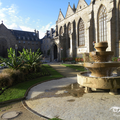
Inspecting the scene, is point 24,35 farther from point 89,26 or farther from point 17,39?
point 89,26

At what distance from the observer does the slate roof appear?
206 feet

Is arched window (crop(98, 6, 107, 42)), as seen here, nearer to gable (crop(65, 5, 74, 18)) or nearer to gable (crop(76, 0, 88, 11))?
gable (crop(76, 0, 88, 11))

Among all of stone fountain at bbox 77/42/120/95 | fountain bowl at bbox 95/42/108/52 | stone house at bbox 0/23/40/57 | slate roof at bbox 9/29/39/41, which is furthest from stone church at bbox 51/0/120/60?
slate roof at bbox 9/29/39/41

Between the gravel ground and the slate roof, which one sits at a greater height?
the slate roof

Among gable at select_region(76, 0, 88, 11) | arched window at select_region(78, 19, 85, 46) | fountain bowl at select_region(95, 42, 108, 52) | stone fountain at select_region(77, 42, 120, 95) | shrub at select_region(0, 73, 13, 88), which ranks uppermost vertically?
gable at select_region(76, 0, 88, 11)

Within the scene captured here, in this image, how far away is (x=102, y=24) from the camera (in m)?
28.1

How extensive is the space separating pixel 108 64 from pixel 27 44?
6221cm

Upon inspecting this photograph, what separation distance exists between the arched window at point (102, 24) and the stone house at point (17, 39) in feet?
144

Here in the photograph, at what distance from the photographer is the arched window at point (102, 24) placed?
27423 mm

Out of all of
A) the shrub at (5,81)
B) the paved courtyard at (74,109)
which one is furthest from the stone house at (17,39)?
the paved courtyard at (74,109)

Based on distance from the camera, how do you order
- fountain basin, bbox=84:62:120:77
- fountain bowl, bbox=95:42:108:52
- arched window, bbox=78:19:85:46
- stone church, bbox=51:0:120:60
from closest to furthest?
fountain basin, bbox=84:62:120:77
fountain bowl, bbox=95:42:108:52
stone church, bbox=51:0:120:60
arched window, bbox=78:19:85:46

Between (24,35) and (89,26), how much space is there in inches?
1806

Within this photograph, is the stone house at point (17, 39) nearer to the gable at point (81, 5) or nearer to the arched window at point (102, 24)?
the gable at point (81, 5)

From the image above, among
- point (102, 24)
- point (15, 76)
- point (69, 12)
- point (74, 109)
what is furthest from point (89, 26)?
point (74, 109)
